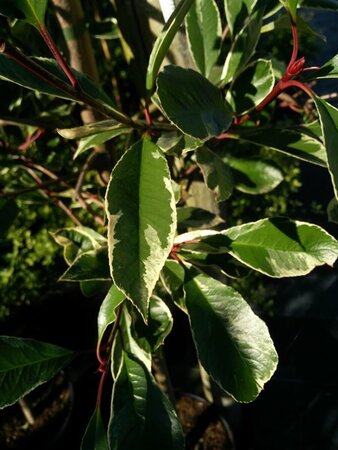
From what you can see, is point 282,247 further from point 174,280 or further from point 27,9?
point 27,9

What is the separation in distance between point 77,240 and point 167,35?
1.63ft

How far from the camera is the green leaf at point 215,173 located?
30.5 inches

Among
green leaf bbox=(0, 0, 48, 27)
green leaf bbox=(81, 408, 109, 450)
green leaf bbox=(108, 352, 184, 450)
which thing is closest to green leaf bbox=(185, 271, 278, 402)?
green leaf bbox=(108, 352, 184, 450)

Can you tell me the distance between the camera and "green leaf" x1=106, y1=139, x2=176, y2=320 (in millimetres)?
590

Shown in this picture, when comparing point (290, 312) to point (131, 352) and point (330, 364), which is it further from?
point (131, 352)

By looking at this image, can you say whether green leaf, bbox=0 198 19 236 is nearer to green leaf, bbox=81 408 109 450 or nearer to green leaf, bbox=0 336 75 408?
green leaf, bbox=0 336 75 408

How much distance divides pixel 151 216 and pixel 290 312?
1765 millimetres

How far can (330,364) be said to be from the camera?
78.4 inches

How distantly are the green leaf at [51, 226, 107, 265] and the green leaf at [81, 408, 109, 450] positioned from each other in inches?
11.5

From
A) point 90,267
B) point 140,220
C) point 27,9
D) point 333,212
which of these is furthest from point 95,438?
point 27,9

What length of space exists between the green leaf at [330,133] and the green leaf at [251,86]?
171 mm

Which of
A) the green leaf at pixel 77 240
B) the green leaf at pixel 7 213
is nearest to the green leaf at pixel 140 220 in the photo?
the green leaf at pixel 77 240

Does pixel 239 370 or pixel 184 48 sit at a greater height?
pixel 184 48

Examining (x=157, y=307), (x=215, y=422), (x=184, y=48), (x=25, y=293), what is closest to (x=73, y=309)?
(x=25, y=293)
